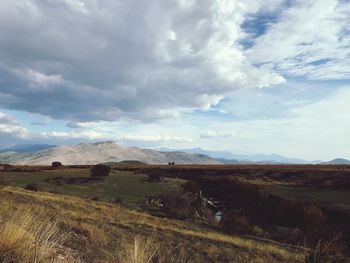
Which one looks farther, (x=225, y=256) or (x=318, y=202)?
(x=318, y=202)

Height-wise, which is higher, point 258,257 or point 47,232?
point 47,232

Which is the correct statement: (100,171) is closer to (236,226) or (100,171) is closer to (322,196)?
(322,196)

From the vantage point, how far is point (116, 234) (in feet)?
59.1

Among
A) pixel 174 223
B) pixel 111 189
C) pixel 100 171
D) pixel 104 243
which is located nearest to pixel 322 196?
pixel 111 189

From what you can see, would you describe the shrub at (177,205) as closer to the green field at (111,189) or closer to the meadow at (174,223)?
the meadow at (174,223)

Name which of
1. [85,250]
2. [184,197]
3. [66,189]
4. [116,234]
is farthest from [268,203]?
[85,250]

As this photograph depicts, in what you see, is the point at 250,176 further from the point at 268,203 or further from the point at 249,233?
the point at 249,233

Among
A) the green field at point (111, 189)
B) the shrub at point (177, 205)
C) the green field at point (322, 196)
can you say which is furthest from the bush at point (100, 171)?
Result: the green field at point (322, 196)

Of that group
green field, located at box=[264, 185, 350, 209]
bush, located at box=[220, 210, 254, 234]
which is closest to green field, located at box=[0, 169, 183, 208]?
bush, located at box=[220, 210, 254, 234]

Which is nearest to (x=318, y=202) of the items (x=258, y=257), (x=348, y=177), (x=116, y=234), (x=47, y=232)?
(x=348, y=177)

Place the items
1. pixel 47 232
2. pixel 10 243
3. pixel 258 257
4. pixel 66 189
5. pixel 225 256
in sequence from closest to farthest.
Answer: pixel 10 243 < pixel 47 232 < pixel 225 256 < pixel 258 257 < pixel 66 189

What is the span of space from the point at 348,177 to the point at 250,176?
24.0 m

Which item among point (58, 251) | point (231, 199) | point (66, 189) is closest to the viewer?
point (58, 251)

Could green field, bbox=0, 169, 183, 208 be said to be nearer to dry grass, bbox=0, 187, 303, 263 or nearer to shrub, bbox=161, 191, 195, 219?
shrub, bbox=161, 191, 195, 219
